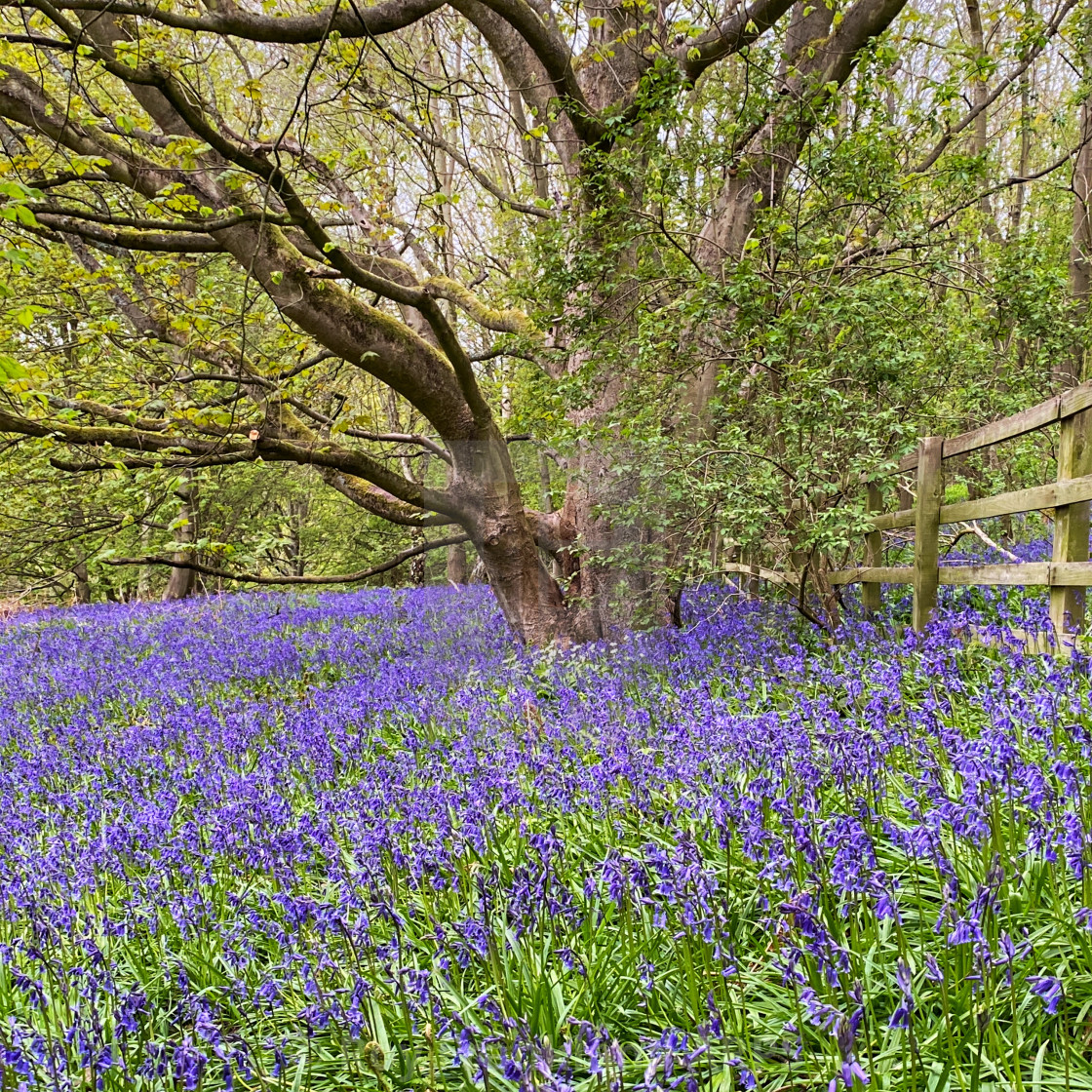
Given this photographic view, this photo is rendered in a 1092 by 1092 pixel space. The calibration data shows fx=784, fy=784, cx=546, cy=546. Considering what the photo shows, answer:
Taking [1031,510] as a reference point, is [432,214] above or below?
above

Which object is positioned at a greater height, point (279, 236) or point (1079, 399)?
point (279, 236)

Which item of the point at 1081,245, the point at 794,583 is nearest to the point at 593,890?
the point at 794,583

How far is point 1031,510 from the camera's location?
5.27m

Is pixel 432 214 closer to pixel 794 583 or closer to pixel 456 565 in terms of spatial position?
pixel 794 583

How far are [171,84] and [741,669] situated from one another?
203 inches

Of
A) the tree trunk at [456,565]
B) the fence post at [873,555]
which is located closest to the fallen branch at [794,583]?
the fence post at [873,555]

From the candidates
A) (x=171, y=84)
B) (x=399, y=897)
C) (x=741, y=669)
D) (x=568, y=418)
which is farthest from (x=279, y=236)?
(x=399, y=897)

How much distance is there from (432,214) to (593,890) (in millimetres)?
6850

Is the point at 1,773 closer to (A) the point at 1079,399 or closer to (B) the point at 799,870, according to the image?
(B) the point at 799,870

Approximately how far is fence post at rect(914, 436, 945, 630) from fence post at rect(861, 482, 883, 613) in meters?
0.98

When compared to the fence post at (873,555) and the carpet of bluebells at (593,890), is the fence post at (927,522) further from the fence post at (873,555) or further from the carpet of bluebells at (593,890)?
the fence post at (873,555)

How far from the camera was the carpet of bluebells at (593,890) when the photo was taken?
1.97 m

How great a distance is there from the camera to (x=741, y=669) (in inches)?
219

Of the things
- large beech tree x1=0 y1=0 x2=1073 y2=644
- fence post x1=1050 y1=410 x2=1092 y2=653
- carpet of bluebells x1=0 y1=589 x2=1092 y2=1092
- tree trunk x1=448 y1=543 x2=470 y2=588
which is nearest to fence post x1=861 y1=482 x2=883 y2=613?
carpet of bluebells x1=0 y1=589 x2=1092 y2=1092
